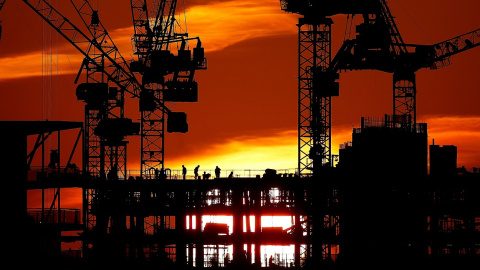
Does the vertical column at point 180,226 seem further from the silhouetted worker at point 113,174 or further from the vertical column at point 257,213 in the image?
the vertical column at point 257,213

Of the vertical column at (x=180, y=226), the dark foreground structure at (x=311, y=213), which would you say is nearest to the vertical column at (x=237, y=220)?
the dark foreground structure at (x=311, y=213)

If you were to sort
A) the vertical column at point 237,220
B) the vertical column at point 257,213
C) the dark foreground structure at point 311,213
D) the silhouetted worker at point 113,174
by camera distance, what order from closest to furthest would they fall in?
the dark foreground structure at point 311,213 < the vertical column at point 257,213 < the vertical column at point 237,220 < the silhouetted worker at point 113,174

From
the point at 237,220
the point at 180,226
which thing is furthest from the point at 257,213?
the point at 180,226

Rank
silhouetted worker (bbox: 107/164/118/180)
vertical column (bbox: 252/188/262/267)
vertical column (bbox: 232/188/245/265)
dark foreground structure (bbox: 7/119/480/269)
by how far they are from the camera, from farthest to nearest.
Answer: silhouetted worker (bbox: 107/164/118/180) → vertical column (bbox: 232/188/245/265) → vertical column (bbox: 252/188/262/267) → dark foreground structure (bbox: 7/119/480/269)

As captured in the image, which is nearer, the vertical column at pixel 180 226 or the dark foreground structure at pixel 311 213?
Answer: the dark foreground structure at pixel 311 213

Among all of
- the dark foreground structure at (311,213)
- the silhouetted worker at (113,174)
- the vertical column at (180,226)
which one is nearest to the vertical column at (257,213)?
the dark foreground structure at (311,213)

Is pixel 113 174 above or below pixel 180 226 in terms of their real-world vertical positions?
above

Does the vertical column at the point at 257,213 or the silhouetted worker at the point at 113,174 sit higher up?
the silhouetted worker at the point at 113,174

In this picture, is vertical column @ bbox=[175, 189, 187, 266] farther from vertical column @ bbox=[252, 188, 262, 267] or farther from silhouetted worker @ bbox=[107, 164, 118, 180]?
vertical column @ bbox=[252, 188, 262, 267]

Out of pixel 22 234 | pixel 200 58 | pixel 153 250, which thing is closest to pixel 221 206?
pixel 153 250

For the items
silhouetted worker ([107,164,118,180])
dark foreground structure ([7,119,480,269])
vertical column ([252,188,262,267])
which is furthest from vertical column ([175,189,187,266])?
vertical column ([252,188,262,267])

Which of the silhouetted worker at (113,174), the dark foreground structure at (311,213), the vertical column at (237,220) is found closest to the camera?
the dark foreground structure at (311,213)

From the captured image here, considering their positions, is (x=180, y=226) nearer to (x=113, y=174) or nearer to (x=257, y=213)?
(x=257, y=213)

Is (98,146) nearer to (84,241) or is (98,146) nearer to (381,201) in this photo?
(84,241)
